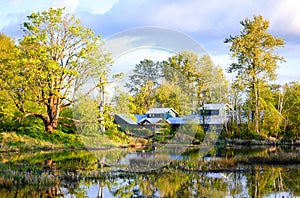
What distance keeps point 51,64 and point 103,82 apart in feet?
27.5

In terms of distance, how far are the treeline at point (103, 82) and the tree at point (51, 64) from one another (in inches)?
2.4

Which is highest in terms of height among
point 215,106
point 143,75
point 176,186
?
point 215,106

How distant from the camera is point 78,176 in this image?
1468 centimetres

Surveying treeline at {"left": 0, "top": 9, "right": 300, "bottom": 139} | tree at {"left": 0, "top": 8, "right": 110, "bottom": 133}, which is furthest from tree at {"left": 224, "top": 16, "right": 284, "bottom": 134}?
tree at {"left": 0, "top": 8, "right": 110, "bottom": 133}

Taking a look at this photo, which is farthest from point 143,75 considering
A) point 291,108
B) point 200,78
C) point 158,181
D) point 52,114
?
point 291,108

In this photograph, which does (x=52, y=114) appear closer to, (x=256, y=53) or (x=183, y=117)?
(x=183, y=117)

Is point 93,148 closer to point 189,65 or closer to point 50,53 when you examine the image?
point 50,53

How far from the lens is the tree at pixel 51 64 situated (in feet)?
89.0

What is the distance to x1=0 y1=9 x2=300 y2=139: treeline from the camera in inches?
835

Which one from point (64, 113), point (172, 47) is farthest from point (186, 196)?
point (64, 113)

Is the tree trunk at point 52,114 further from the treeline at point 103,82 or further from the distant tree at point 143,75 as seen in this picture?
the distant tree at point 143,75

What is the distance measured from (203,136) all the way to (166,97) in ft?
52.6

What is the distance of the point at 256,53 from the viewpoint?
42.1 meters

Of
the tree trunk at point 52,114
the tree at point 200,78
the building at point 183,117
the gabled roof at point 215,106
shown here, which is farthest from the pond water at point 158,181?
the gabled roof at point 215,106
